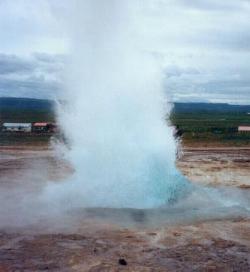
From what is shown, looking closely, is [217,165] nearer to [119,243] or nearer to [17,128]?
[119,243]

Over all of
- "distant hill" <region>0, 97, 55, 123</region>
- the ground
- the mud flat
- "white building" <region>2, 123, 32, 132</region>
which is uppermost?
"distant hill" <region>0, 97, 55, 123</region>

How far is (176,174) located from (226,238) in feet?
17.4

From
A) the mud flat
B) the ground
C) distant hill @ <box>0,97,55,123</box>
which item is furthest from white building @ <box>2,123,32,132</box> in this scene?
the ground

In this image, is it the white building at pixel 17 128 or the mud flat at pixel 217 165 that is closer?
the mud flat at pixel 217 165

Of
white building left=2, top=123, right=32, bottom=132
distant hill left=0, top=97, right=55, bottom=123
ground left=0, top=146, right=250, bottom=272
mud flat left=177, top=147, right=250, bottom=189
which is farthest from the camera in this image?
distant hill left=0, top=97, right=55, bottom=123

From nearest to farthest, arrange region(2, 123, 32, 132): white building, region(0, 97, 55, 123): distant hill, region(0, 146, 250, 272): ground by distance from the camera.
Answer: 1. region(0, 146, 250, 272): ground
2. region(2, 123, 32, 132): white building
3. region(0, 97, 55, 123): distant hill

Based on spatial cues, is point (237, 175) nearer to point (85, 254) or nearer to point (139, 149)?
point (139, 149)

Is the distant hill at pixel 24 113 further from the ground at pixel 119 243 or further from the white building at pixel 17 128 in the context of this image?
the ground at pixel 119 243

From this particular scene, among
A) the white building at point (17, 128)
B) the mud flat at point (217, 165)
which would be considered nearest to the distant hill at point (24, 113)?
the white building at point (17, 128)

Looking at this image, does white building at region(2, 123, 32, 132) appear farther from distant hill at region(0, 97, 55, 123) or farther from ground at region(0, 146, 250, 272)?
ground at region(0, 146, 250, 272)

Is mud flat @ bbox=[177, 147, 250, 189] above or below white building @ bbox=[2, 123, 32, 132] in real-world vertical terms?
below

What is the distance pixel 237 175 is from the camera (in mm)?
24188

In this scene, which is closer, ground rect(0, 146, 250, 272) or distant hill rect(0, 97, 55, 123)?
ground rect(0, 146, 250, 272)

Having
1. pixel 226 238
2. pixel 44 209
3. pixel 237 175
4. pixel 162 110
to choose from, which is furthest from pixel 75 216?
pixel 237 175
